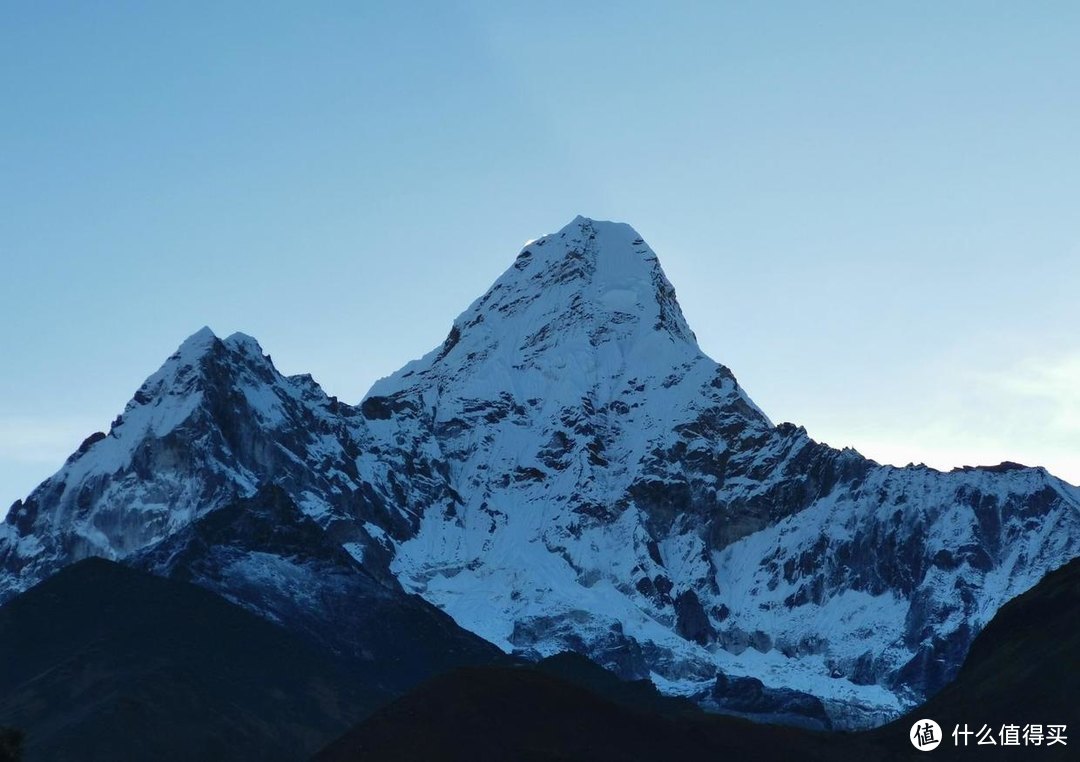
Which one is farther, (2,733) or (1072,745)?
(1072,745)

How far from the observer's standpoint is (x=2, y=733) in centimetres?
16538

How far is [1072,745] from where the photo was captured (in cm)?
19888

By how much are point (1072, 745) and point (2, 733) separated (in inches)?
3590
